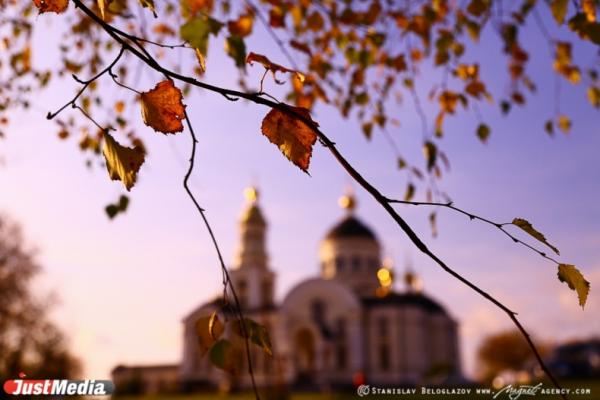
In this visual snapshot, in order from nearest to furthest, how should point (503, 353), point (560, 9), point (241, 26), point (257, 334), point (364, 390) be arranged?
point (257, 334)
point (560, 9)
point (241, 26)
point (364, 390)
point (503, 353)

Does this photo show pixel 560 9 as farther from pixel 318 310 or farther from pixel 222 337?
pixel 318 310

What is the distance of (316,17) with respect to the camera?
512 cm

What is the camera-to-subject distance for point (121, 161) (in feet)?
3.68

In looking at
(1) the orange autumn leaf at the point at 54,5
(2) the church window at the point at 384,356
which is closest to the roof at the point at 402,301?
(2) the church window at the point at 384,356

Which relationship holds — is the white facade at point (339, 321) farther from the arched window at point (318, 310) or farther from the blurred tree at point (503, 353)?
the blurred tree at point (503, 353)

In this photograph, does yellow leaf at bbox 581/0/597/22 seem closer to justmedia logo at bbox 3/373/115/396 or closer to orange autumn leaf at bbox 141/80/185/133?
orange autumn leaf at bbox 141/80/185/133

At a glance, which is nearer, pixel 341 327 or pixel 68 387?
pixel 68 387

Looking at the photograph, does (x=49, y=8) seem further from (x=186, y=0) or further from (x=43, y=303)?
(x=43, y=303)

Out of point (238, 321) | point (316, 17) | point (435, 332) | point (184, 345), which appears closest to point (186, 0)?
point (316, 17)

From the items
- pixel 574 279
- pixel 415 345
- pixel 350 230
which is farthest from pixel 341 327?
pixel 574 279

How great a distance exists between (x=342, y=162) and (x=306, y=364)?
4406cm

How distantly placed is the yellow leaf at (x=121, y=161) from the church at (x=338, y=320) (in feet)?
125

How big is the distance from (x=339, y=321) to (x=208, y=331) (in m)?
41.4

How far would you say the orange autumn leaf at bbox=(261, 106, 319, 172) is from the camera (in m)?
1.11
